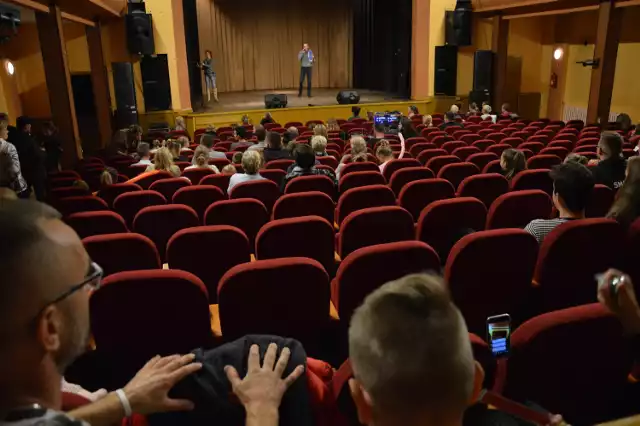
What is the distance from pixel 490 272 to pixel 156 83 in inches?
468

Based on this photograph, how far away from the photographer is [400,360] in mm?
843

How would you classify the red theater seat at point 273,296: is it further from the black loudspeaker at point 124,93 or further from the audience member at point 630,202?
the black loudspeaker at point 124,93

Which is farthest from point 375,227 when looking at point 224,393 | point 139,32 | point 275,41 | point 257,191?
point 275,41

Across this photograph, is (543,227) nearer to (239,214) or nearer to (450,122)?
(239,214)

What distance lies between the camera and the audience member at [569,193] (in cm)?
268

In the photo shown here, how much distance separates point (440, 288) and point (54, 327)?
733 millimetres

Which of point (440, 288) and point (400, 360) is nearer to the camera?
point (400, 360)

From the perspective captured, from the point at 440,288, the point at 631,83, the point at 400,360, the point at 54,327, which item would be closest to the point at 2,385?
the point at 54,327

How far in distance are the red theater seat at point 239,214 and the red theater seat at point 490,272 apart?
1.58 meters

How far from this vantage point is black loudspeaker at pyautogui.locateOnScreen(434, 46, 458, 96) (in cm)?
1386

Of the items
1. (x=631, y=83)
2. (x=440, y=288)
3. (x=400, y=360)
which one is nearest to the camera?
(x=400, y=360)

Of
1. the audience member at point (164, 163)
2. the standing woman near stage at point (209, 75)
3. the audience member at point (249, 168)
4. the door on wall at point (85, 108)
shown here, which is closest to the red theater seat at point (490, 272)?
the audience member at point (249, 168)

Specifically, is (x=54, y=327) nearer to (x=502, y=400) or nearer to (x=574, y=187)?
(x=502, y=400)

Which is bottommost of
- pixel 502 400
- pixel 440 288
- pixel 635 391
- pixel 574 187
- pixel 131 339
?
pixel 635 391
